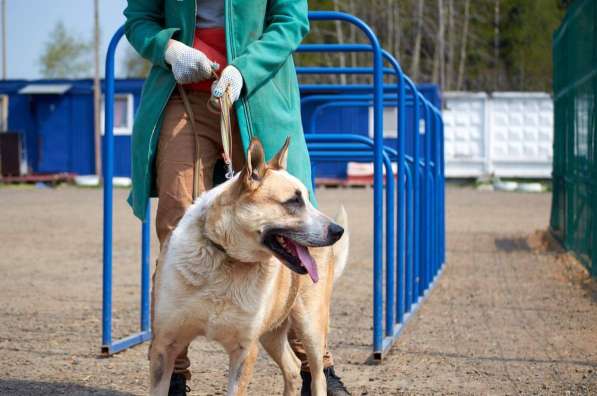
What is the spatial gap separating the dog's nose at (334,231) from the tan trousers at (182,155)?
86cm

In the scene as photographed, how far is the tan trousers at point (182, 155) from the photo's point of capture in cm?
424

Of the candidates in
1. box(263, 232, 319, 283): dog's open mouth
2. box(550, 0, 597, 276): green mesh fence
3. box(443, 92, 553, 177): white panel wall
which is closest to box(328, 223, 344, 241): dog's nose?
box(263, 232, 319, 283): dog's open mouth

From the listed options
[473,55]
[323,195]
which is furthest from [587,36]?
[473,55]

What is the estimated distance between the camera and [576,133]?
10625 mm

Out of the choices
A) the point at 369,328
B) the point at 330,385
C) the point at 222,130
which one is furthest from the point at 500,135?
the point at 222,130

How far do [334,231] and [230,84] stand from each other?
854 millimetres

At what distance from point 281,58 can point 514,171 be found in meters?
23.9

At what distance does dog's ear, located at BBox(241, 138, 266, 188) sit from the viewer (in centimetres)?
355

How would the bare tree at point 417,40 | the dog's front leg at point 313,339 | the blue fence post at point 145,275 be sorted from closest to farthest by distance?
the dog's front leg at point 313,339
the blue fence post at point 145,275
the bare tree at point 417,40

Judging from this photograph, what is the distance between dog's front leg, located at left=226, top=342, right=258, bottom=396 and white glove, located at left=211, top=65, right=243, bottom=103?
106 centimetres

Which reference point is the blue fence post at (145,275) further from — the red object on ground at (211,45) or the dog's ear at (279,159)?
the dog's ear at (279,159)

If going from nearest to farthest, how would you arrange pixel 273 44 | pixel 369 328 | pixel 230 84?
pixel 230 84 < pixel 273 44 < pixel 369 328

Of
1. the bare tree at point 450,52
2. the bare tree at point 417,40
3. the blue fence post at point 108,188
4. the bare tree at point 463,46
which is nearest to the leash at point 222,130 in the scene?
the blue fence post at point 108,188

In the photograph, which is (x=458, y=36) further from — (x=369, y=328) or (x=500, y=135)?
(x=369, y=328)
